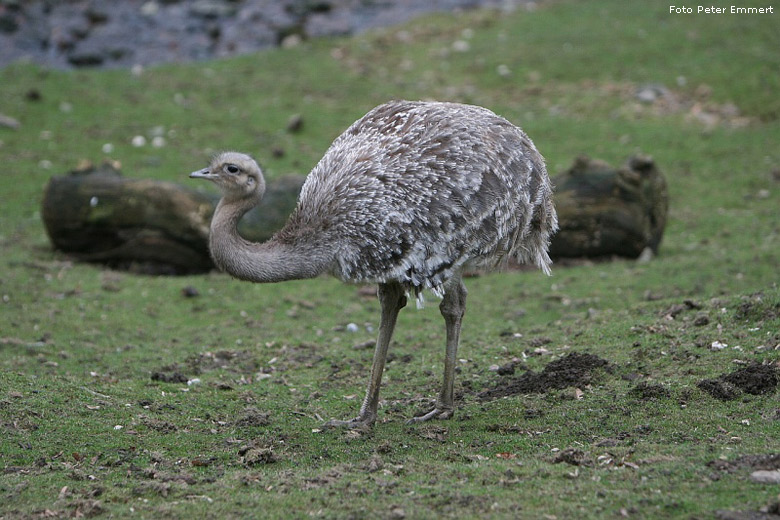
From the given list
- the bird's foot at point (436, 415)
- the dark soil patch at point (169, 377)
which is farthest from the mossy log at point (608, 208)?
the dark soil patch at point (169, 377)

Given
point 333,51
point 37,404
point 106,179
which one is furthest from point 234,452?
point 333,51

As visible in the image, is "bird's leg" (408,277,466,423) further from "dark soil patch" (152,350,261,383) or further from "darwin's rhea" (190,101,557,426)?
"dark soil patch" (152,350,261,383)

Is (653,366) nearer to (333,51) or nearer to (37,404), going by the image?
(37,404)

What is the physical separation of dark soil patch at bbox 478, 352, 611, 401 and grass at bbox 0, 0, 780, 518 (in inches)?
4.4

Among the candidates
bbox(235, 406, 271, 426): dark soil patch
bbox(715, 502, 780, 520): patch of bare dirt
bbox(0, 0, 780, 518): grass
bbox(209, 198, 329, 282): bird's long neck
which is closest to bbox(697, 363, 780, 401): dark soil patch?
bbox(0, 0, 780, 518): grass

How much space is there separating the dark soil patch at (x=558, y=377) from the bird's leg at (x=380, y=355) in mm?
968

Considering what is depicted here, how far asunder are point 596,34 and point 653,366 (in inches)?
500

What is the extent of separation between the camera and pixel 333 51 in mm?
19641

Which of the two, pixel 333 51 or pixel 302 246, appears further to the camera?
pixel 333 51

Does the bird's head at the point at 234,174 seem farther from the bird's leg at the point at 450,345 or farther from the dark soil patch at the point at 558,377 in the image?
the dark soil patch at the point at 558,377

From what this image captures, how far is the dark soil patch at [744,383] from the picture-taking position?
21.9 ft

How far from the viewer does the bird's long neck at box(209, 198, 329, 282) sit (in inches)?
250

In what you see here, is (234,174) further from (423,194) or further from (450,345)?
(450,345)

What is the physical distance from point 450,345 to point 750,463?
2411mm
